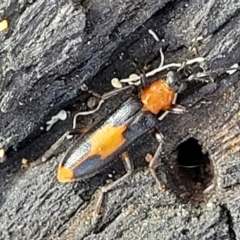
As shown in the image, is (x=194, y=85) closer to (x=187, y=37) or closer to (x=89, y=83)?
(x=187, y=37)

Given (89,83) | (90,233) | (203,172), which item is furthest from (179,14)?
(90,233)

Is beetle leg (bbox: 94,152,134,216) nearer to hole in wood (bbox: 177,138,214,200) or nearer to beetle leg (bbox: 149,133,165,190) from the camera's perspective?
beetle leg (bbox: 149,133,165,190)

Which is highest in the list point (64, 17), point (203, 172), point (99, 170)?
point (64, 17)

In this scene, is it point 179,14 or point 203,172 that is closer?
point 179,14

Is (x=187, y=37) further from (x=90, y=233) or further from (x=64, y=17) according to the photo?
(x=90, y=233)

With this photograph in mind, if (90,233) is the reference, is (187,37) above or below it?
above

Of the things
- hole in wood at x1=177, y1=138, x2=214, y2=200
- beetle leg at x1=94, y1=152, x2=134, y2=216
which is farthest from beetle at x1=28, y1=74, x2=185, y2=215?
hole in wood at x1=177, y1=138, x2=214, y2=200

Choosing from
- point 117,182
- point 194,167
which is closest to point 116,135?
point 117,182

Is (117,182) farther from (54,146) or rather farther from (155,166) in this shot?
(54,146)
